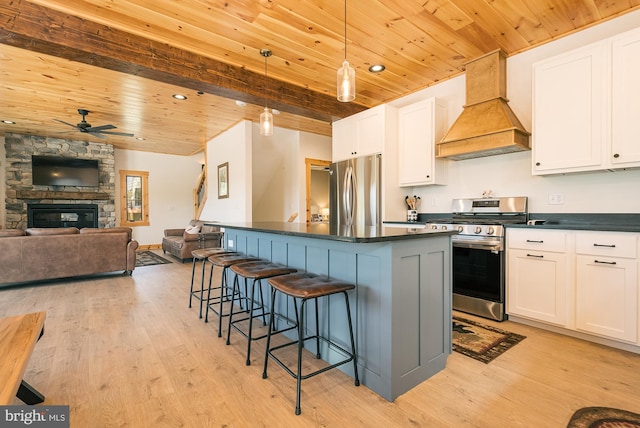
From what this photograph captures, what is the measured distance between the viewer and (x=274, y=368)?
208 cm

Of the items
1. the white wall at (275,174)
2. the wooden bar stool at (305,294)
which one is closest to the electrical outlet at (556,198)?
the wooden bar stool at (305,294)

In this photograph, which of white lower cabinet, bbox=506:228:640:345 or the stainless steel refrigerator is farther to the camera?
the stainless steel refrigerator

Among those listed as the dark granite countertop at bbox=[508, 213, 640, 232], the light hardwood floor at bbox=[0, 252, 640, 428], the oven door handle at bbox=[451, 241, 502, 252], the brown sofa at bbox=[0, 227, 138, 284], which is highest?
the dark granite countertop at bbox=[508, 213, 640, 232]

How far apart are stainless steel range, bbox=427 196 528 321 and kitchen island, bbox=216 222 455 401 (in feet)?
3.67

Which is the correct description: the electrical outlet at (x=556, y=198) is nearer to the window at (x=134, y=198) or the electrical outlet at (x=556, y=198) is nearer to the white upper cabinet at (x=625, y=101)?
the white upper cabinet at (x=625, y=101)

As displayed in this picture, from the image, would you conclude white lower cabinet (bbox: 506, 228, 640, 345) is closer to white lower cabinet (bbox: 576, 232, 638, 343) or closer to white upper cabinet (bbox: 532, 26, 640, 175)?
white lower cabinet (bbox: 576, 232, 638, 343)

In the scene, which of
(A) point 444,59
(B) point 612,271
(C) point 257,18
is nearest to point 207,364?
(C) point 257,18

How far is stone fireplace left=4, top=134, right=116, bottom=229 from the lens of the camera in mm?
6605

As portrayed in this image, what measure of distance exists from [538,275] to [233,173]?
4.99m

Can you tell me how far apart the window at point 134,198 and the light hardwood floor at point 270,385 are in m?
6.30

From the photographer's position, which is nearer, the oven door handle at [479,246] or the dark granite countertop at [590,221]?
the dark granite countertop at [590,221]

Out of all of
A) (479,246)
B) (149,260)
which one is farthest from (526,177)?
(149,260)

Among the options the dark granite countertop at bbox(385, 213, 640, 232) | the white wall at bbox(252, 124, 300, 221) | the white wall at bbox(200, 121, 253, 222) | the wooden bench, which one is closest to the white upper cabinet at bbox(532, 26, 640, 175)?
the dark granite countertop at bbox(385, 213, 640, 232)

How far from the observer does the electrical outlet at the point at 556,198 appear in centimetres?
292
